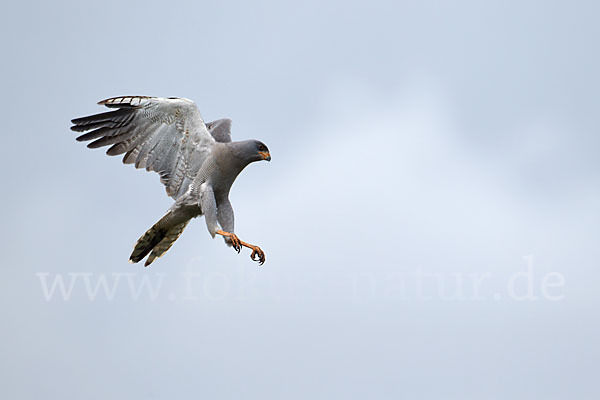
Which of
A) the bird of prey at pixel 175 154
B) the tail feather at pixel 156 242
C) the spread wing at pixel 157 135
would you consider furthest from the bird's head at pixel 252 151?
the tail feather at pixel 156 242

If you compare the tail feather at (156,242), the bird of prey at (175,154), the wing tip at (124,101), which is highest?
the wing tip at (124,101)

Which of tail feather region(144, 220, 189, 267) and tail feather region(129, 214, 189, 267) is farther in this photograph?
tail feather region(144, 220, 189, 267)

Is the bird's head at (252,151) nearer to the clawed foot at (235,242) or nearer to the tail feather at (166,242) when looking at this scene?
the clawed foot at (235,242)

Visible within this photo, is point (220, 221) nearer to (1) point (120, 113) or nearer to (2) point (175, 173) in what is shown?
(2) point (175, 173)

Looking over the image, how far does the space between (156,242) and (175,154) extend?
1619mm

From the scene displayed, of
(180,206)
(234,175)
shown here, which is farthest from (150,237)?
(234,175)

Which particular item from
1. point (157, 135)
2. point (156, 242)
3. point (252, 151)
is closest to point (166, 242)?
point (156, 242)

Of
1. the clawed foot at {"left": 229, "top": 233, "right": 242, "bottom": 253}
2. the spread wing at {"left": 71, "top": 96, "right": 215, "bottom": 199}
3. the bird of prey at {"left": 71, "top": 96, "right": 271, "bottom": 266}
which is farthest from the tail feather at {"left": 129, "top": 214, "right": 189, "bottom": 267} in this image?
the clawed foot at {"left": 229, "top": 233, "right": 242, "bottom": 253}

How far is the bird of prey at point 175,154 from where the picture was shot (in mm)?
16453

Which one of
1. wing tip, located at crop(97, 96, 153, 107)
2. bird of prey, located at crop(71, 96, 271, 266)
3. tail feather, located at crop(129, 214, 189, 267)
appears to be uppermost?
wing tip, located at crop(97, 96, 153, 107)

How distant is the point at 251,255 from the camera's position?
16.0 metres

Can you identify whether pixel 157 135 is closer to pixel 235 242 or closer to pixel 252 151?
pixel 252 151

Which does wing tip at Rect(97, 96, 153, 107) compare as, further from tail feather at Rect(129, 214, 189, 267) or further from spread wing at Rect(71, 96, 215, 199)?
tail feather at Rect(129, 214, 189, 267)

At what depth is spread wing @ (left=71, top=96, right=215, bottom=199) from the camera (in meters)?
17.0
